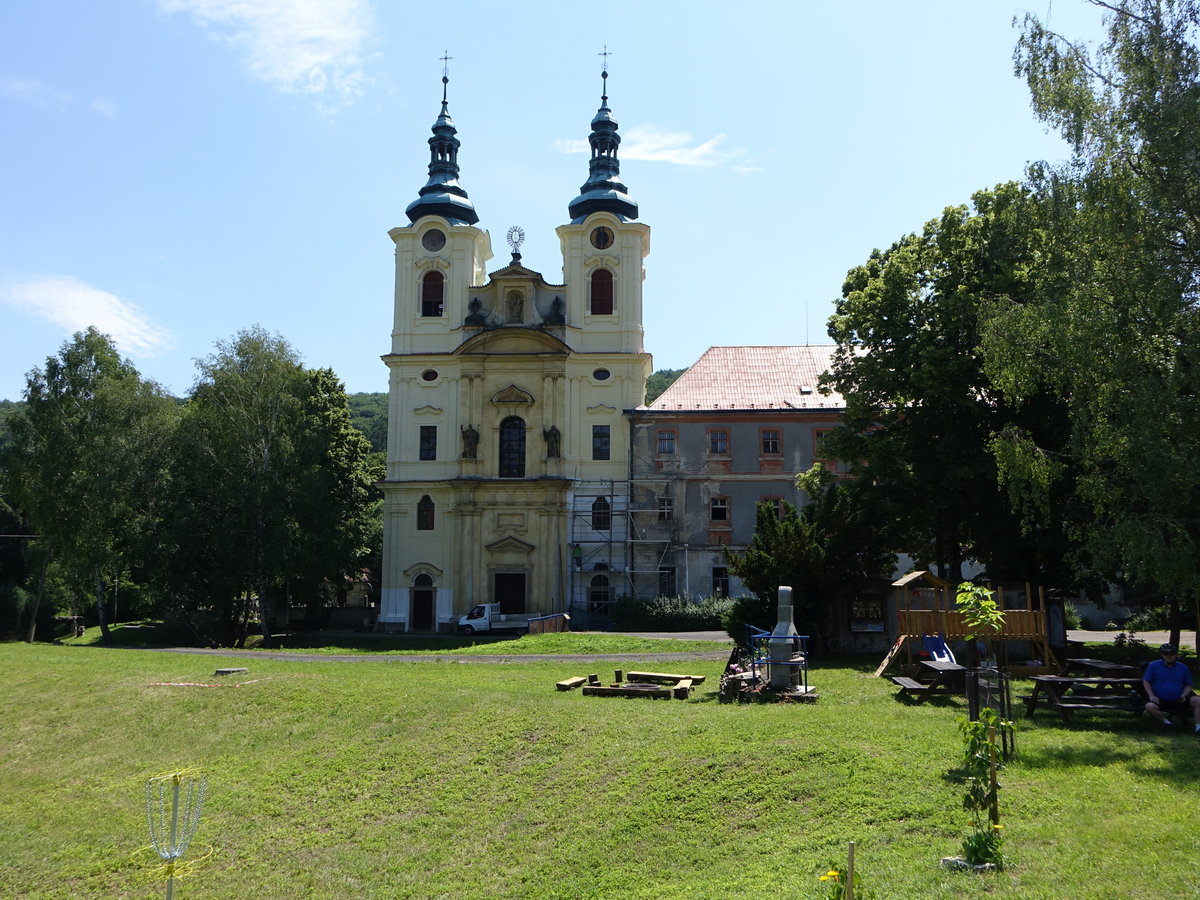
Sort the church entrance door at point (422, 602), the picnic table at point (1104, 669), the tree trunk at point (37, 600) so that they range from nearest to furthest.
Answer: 1. the picnic table at point (1104, 669)
2. the tree trunk at point (37, 600)
3. the church entrance door at point (422, 602)

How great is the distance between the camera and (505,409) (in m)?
44.6

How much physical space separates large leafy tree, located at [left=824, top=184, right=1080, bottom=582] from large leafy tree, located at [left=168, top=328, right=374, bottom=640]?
861 inches

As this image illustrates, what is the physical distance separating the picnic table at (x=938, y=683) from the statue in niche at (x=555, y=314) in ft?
101

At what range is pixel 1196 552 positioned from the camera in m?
17.1

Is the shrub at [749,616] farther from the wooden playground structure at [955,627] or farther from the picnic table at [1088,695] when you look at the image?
the picnic table at [1088,695]

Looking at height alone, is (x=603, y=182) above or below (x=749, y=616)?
above

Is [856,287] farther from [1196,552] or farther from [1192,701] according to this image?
[1192,701]

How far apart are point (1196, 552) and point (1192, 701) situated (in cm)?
494

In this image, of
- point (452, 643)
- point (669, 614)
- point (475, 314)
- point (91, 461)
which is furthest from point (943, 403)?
point (91, 461)

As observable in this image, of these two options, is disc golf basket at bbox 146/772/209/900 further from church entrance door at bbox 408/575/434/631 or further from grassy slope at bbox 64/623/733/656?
church entrance door at bbox 408/575/434/631

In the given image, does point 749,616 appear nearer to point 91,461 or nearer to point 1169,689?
point 1169,689

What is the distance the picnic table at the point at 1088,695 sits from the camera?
44.9 feet

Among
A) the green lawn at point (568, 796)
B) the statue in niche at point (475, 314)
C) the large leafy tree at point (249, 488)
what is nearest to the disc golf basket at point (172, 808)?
the green lawn at point (568, 796)

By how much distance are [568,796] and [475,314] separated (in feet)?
114
